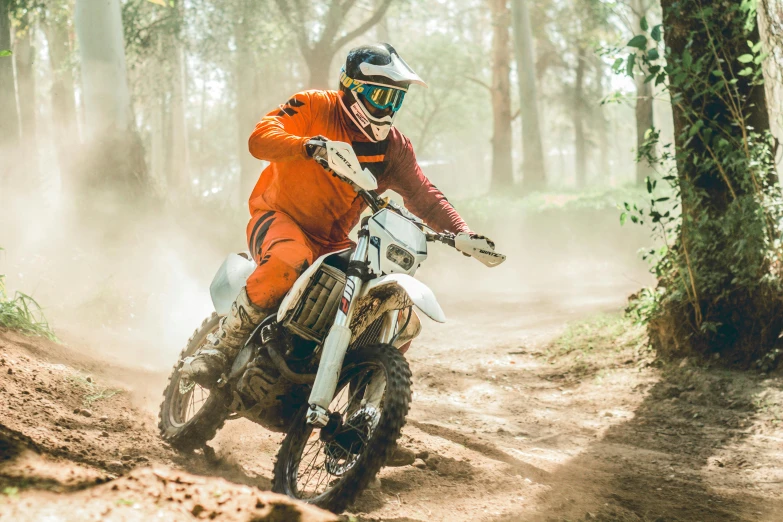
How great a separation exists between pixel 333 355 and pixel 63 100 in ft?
60.0

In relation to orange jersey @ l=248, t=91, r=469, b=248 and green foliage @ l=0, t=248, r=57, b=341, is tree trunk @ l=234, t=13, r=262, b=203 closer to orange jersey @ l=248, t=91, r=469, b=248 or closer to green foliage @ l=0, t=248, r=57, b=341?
green foliage @ l=0, t=248, r=57, b=341

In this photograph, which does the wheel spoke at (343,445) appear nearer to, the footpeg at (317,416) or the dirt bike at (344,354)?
the dirt bike at (344,354)

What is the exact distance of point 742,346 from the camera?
6113 mm

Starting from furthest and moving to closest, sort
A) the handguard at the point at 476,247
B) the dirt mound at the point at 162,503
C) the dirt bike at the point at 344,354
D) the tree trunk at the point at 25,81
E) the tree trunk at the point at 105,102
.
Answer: the tree trunk at the point at 25,81
the tree trunk at the point at 105,102
the handguard at the point at 476,247
the dirt bike at the point at 344,354
the dirt mound at the point at 162,503

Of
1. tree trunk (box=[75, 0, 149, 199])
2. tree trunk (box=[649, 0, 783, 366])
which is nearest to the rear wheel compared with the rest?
tree trunk (box=[649, 0, 783, 366])

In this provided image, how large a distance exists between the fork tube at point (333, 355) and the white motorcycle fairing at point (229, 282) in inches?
39.7

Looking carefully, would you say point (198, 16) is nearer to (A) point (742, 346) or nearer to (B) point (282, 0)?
(B) point (282, 0)

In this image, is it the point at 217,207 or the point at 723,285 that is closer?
the point at 723,285

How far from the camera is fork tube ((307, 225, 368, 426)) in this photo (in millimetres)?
3439

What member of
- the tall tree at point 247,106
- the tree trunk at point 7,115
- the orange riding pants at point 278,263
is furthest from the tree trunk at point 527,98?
the orange riding pants at point 278,263

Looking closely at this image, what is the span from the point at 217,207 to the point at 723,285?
1293 centimetres

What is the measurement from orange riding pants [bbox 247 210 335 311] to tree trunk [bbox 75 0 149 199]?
329 inches

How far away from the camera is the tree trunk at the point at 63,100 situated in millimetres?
11758

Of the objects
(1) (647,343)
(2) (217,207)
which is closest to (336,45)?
Result: (2) (217,207)
